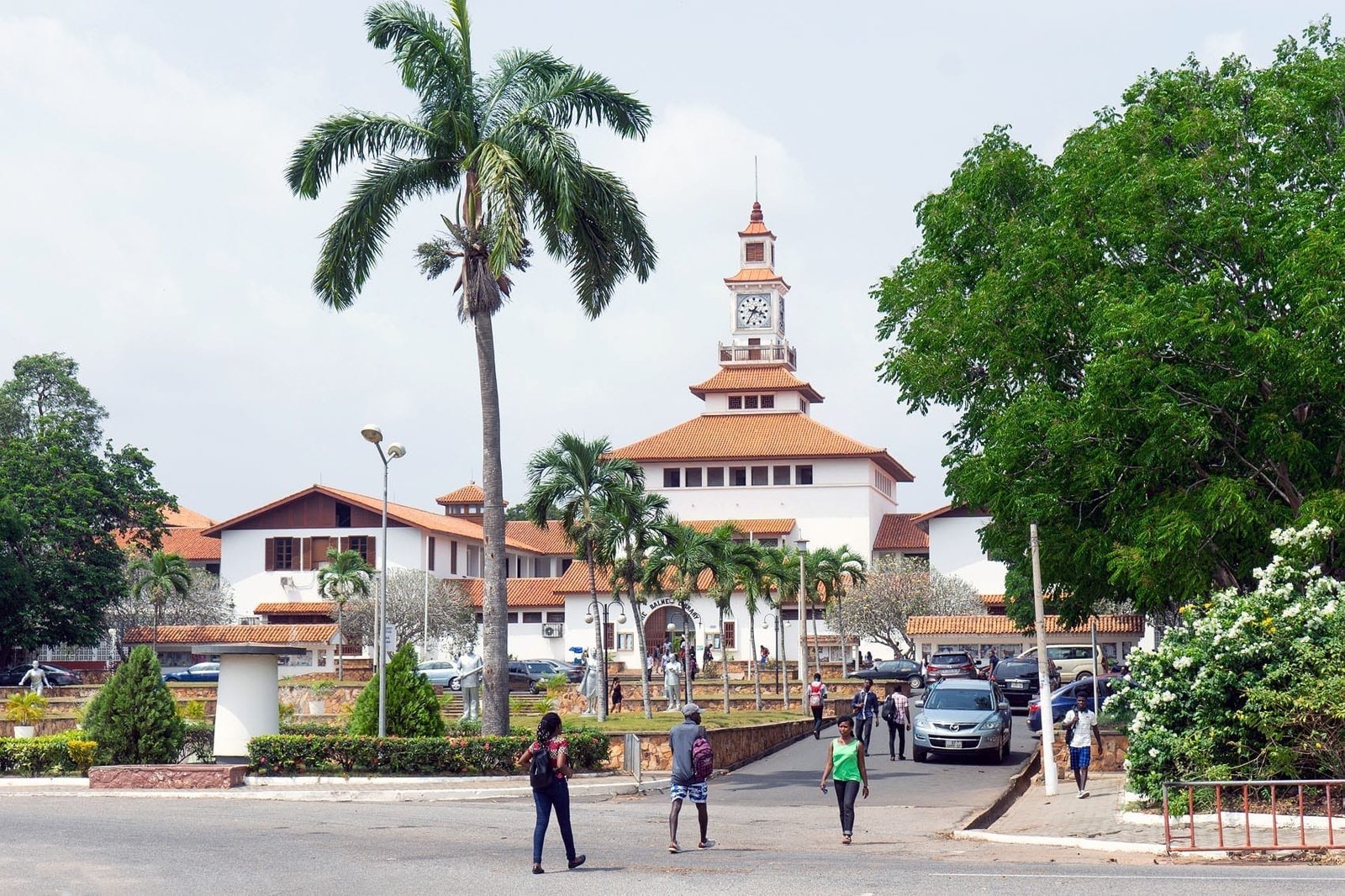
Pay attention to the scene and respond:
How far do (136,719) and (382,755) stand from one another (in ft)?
13.8

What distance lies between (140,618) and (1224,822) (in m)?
66.5

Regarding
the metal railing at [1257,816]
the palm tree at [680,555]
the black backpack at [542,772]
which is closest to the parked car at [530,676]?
the palm tree at [680,555]

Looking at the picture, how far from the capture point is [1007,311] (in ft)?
89.9

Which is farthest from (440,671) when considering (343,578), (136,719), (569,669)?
(136,719)

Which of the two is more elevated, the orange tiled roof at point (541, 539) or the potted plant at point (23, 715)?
the orange tiled roof at point (541, 539)

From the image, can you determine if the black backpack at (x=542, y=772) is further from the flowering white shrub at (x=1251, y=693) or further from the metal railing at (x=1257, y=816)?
the flowering white shrub at (x=1251, y=693)

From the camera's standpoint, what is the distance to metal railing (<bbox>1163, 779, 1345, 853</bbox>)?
15.5 meters

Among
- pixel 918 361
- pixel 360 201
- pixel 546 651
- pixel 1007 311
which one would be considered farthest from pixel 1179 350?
pixel 546 651

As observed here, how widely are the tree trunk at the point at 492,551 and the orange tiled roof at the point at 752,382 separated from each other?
69049mm

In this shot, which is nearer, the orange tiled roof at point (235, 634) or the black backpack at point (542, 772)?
the black backpack at point (542, 772)

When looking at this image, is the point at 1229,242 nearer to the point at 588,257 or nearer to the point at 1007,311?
the point at 1007,311

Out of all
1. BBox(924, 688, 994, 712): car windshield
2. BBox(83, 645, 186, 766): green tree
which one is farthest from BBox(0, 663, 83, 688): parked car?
BBox(924, 688, 994, 712): car windshield

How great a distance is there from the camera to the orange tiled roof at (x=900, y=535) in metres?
88.7

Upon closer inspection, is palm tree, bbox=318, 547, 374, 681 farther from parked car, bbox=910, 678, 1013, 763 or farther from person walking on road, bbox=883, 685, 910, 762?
parked car, bbox=910, 678, 1013, 763
